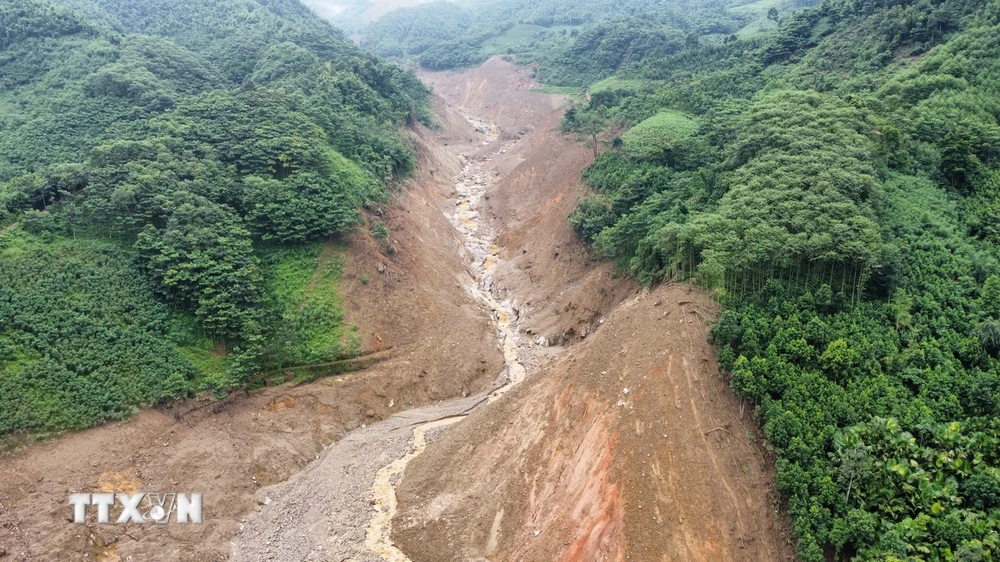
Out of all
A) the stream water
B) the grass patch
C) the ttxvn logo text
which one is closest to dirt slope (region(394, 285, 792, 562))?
the stream water

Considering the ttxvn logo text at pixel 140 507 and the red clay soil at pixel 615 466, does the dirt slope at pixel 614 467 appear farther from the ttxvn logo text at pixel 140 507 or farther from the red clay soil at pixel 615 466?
the ttxvn logo text at pixel 140 507

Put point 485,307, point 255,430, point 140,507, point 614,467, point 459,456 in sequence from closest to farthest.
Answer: point 614,467, point 140,507, point 459,456, point 255,430, point 485,307

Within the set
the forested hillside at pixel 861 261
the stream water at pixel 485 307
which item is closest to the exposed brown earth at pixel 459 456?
the stream water at pixel 485 307

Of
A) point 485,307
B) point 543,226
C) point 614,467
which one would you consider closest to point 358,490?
point 614,467

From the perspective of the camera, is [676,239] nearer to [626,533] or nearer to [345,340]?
[626,533]

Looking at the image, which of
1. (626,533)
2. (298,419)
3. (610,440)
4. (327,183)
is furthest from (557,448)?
(327,183)

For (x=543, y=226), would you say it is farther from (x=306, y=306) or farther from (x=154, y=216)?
(x=154, y=216)
